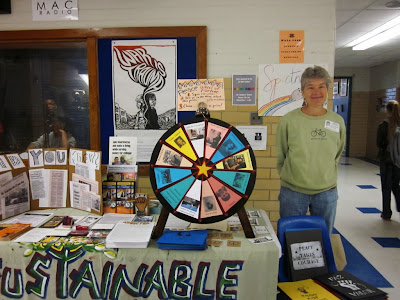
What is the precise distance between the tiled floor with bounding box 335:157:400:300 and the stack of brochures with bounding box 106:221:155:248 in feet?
7.12

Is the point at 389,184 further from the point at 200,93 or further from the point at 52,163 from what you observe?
the point at 52,163

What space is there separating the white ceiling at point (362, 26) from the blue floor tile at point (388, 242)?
3027 mm

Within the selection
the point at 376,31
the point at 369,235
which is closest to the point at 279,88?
the point at 369,235

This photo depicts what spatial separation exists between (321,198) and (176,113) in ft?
4.77

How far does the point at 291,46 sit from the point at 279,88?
374mm

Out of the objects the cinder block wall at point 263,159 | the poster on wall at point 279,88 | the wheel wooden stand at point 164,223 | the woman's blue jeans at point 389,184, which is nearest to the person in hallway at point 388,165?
the woman's blue jeans at point 389,184

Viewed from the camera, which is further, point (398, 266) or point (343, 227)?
point (343, 227)

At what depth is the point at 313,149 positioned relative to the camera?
2064 millimetres

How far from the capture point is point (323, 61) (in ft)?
9.09

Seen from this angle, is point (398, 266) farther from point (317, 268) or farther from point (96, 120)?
point (96, 120)

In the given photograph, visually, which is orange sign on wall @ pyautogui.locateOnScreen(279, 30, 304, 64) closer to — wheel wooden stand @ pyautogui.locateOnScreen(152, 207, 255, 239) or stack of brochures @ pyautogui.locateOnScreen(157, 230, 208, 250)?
wheel wooden stand @ pyautogui.locateOnScreen(152, 207, 255, 239)

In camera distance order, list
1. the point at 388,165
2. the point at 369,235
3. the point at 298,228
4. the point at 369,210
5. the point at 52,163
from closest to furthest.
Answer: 1. the point at 298,228
2. the point at 52,163
3. the point at 369,235
4. the point at 388,165
5. the point at 369,210

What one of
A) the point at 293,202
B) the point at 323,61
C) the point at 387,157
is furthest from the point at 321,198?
the point at 387,157

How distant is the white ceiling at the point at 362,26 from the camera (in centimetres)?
435
